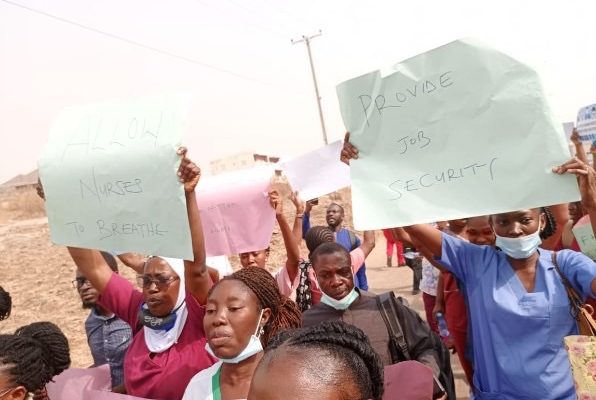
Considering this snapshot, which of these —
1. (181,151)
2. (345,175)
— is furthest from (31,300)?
(181,151)

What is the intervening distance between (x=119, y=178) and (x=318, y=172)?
5.30ft

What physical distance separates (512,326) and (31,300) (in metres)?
10.3

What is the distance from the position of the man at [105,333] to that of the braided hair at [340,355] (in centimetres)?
240

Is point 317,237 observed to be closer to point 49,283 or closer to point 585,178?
point 585,178

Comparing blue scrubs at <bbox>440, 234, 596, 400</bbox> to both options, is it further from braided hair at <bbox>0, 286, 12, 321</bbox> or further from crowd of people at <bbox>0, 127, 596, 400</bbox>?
braided hair at <bbox>0, 286, 12, 321</bbox>

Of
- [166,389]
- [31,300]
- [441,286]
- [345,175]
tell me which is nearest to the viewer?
[166,389]

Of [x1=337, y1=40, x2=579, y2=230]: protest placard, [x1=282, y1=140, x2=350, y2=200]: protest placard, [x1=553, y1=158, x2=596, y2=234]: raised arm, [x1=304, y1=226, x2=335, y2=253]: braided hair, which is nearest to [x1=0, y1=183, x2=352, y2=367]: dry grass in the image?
[x1=304, y1=226, x2=335, y2=253]: braided hair

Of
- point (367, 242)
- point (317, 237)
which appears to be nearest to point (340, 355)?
point (317, 237)

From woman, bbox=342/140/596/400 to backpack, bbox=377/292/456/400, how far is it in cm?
21

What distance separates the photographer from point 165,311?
2705 mm

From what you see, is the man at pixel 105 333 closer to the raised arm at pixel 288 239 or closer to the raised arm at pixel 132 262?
the raised arm at pixel 132 262

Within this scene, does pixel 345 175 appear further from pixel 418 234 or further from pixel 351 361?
pixel 351 361

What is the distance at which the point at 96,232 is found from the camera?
2.60 metres

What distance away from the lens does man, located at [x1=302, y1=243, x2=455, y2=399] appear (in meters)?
2.74
